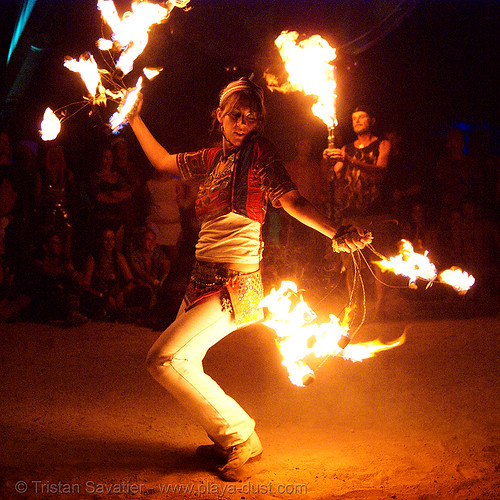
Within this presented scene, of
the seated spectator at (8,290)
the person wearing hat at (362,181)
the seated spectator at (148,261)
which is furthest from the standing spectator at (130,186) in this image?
the person wearing hat at (362,181)

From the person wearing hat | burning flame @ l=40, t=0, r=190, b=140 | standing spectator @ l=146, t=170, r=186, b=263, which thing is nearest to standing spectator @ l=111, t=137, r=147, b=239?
standing spectator @ l=146, t=170, r=186, b=263

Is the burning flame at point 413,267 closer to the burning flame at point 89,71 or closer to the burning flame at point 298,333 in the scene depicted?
the burning flame at point 298,333

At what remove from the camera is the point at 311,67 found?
421cm

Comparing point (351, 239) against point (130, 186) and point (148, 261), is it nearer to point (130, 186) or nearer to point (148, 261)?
point (148, 261)

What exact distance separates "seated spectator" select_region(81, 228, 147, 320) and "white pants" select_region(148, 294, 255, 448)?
4048 millimetres

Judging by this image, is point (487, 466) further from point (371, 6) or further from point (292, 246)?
point (371, 6)

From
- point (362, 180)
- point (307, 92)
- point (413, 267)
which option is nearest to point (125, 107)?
point (307, 92)

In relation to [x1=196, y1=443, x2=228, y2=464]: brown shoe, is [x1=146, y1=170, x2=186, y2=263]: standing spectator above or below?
above

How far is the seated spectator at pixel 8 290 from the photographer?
22.2 feet

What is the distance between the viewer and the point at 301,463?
329 cm

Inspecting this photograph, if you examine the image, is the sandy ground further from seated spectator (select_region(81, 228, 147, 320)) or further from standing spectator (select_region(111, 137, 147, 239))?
standing spectator (select_region(111, 137, 147, 239))

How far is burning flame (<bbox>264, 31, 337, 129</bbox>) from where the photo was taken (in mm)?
4215

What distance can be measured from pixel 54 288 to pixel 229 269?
4.41 metres

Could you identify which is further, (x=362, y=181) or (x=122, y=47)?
(x=362, y=181)
